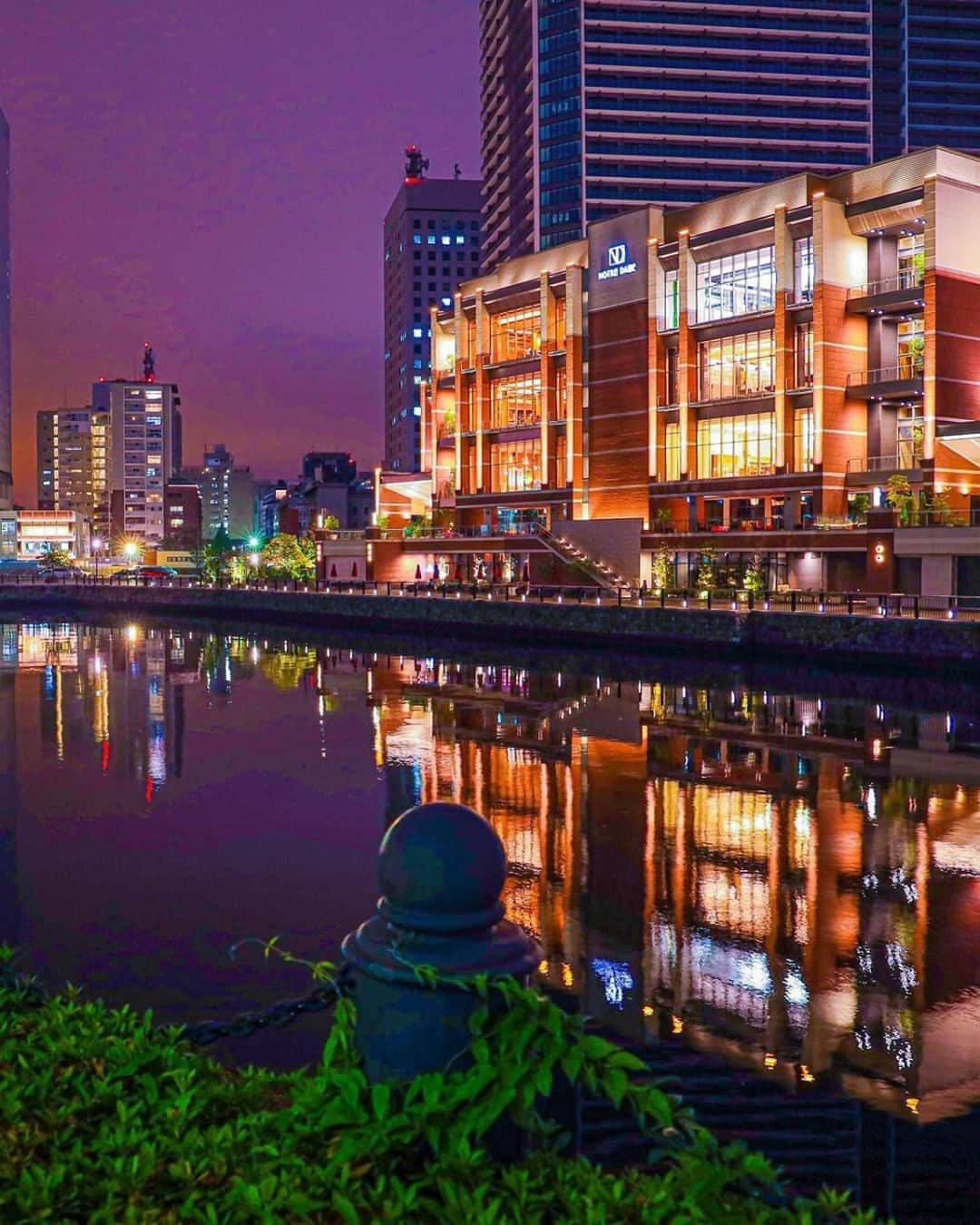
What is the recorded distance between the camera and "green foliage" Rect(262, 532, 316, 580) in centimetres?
10950

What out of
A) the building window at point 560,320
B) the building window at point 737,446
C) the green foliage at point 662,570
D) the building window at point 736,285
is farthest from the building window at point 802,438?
the building window at point 560,320

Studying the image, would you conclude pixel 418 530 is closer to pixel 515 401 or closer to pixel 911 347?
pixel 515 401

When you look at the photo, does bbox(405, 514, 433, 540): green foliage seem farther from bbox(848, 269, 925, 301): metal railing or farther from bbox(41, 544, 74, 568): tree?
bbox(41, 544, 74, 568): tree

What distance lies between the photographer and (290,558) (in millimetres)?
112875

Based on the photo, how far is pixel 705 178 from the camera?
13900cm

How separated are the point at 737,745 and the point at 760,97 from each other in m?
128

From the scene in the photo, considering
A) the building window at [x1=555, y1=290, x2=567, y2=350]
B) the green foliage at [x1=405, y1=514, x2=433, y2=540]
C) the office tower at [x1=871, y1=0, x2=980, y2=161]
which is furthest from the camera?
the office tower at [x1=871, y1=0, x2=980, y2=161]

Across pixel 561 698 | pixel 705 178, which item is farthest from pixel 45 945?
pixel 705 178

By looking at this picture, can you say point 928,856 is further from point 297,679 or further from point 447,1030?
point 297,679

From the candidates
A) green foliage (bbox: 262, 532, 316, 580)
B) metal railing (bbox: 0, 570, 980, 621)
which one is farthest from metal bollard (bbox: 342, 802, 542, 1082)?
green foliage (bbox: 262, 532, 316, 580)

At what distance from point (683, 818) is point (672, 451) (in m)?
60.7

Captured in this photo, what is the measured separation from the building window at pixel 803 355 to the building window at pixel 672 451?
9347 mm

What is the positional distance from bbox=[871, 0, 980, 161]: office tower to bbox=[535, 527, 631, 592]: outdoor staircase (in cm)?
10090

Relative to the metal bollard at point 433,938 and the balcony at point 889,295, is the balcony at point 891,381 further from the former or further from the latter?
the metal bollard at point 433,938
